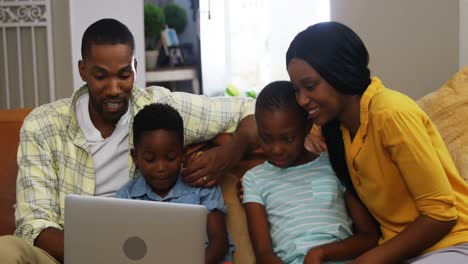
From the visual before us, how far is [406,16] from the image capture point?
10.2 ft

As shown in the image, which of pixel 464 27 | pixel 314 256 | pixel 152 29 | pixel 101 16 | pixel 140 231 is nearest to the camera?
pixel 140 231

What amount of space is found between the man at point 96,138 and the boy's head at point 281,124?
0.22 metres

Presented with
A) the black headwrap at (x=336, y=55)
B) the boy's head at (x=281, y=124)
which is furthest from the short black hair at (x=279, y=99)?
the black headwrap at (x=336, y=55)

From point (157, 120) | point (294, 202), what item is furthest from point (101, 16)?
point (294, 202)

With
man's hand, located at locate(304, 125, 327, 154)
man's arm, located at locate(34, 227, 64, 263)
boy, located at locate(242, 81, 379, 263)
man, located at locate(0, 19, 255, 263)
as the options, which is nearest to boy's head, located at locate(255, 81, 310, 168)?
boy, located at locate(242, 81, 379, 263)

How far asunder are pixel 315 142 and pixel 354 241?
0.32 metres

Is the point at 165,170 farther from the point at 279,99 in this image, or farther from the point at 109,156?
the point at 279,99

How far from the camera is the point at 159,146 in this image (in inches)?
70.1

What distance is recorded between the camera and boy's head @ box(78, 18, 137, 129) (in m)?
1.89

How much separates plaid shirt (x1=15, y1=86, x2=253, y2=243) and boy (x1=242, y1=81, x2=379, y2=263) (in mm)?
292

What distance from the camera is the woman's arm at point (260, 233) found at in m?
1.71

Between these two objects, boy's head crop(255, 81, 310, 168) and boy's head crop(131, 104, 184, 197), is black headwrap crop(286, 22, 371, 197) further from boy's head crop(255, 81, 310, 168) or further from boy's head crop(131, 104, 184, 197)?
boy's head crop(131, 104, 184, 197)

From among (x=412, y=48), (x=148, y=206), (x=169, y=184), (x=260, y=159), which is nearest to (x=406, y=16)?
(x=412, y=48)

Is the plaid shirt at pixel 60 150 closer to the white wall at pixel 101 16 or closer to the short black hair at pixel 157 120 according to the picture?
the short black hair at pixel 157 120
